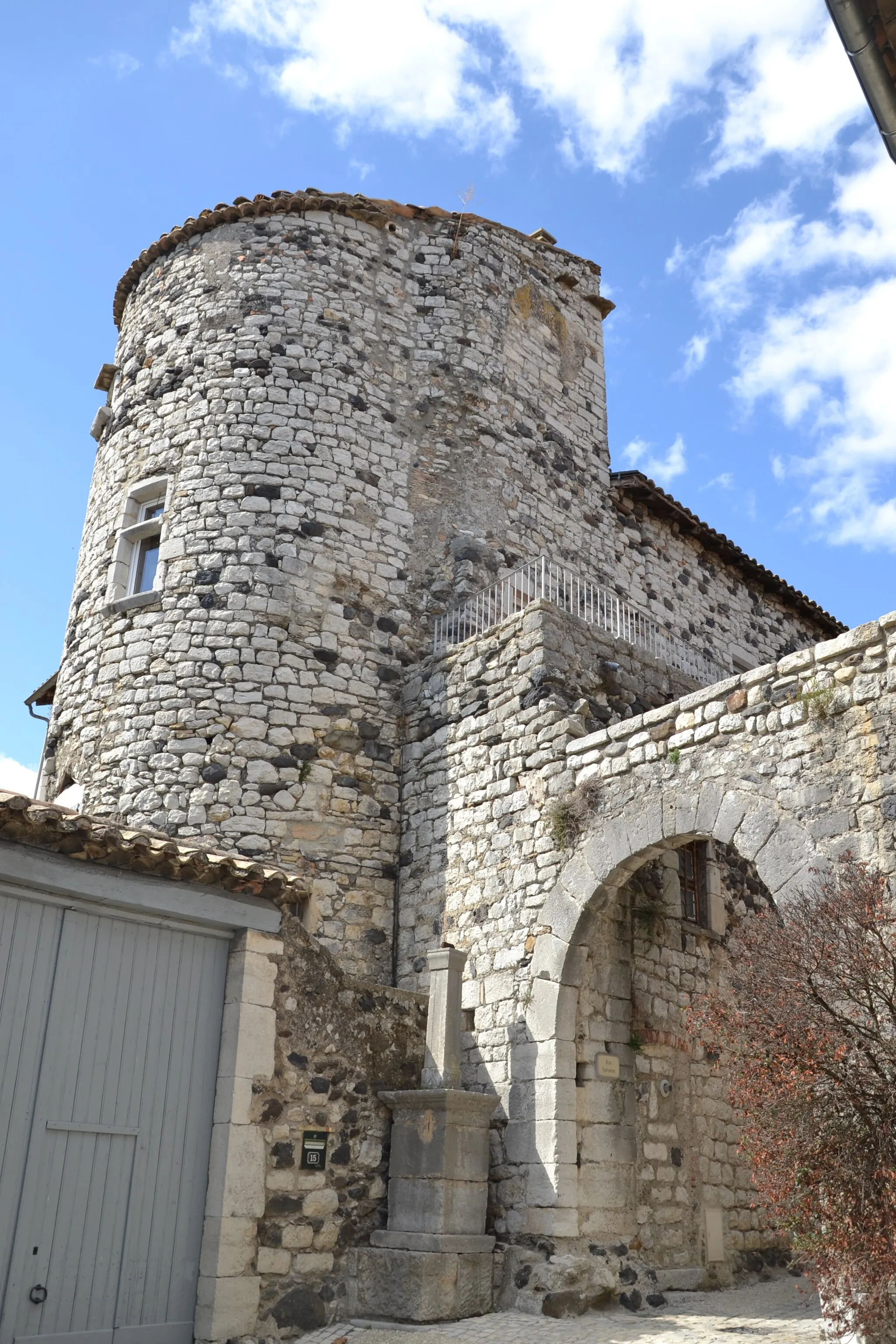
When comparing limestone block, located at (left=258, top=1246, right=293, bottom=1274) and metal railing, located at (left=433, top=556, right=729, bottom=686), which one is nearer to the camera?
limestone block, located at (left=258, top=1246, right=293, bottom=1274)

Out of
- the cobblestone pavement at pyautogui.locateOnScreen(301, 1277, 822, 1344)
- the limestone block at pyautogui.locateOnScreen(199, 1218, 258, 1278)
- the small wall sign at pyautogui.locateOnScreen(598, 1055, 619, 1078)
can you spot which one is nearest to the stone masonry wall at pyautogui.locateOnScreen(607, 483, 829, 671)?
the small wall sign at pyautogui.locateOnScreen(598, 1055, 619, 1078)

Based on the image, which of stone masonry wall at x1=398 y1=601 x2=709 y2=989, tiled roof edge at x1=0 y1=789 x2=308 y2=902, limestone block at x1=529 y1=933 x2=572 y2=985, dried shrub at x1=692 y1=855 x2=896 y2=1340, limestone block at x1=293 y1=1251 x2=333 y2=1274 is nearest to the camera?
dried shrub at x1=692 y1=855 x2=896 y2=1340

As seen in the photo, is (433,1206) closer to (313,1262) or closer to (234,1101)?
(313,1262)

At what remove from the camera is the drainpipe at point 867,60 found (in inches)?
160

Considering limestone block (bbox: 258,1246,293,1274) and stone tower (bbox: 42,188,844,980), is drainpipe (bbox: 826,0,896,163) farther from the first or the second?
limestone block (bbox: 258,1246,293,1274)

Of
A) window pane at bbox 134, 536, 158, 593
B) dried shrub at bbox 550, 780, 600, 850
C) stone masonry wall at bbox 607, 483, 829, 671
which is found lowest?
dried shrub at bbox 550, 780, 600, 850

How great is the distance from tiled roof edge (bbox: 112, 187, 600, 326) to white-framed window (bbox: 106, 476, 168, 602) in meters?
3.10

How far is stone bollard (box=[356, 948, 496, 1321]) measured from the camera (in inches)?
268

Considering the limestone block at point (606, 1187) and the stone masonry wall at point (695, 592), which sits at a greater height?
the stone masonry wall at point (695, 592)

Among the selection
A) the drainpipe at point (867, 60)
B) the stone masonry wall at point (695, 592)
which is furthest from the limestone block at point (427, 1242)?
the stone masonry wall at point (695, 592)

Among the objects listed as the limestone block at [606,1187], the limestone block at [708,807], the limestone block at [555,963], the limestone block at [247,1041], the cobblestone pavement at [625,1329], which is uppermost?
the limestone block at [708,807]

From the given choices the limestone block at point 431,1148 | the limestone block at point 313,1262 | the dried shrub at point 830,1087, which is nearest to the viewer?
the dried shrub at point 830,1087

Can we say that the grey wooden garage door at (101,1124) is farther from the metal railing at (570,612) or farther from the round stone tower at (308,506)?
the metal railing at (570,612)

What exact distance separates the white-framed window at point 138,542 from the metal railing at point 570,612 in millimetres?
2849
